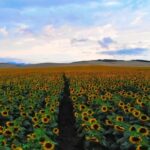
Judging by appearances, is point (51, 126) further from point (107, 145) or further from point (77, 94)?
point (77, 94)

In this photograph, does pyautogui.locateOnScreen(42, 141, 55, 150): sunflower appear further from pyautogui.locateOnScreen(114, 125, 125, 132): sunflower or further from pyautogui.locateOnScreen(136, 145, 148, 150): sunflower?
pyautogui.locateOnScreen(114, 125, 125, 132): sunflower

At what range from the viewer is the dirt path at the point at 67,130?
1162cm

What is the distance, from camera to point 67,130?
14.1 meters

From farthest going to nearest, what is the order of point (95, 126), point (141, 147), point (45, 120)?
point (45, 120) < point (95, 126) < point (141, 147)

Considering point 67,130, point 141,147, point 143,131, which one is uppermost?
point 143,131

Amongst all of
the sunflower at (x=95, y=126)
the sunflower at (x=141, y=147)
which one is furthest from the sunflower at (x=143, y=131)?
the sunflower at (x=95, y=126)

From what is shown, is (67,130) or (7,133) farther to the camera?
(67,130)

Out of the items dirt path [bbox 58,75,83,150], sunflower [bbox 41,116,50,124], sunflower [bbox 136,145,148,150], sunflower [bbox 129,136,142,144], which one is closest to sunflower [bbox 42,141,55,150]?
sunflower [bbox 136,145,148,150]

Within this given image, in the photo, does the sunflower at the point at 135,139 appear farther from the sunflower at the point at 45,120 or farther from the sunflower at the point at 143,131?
the sunflower at the point at 45,120

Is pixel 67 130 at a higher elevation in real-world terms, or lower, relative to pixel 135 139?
lower

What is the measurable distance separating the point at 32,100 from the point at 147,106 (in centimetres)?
434

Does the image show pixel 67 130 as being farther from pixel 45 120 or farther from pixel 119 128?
pixel 119 128

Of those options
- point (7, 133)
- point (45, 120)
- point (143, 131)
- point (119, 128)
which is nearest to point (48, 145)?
point (7, 133)

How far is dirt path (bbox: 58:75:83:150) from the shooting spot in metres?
11.6
